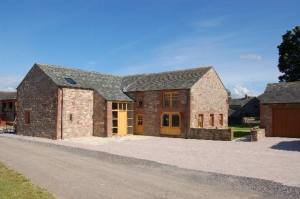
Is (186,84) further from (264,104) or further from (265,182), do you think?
(265,182)

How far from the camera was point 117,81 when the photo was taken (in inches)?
1481

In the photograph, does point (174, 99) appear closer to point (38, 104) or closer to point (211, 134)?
point (211, 134)

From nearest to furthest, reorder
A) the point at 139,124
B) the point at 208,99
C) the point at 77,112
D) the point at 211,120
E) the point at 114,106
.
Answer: the point at 77,112 → the point at 114,106 → the point at 208,99 → the point at 139,124 → the point at 211,120

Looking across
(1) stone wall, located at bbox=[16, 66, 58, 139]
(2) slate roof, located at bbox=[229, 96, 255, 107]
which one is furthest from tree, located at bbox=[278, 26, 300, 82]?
(1) stone wall, located at bbox=[16, 66, 58, 139]

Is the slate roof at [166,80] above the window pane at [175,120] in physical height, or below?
above

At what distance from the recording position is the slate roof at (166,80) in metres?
31.3

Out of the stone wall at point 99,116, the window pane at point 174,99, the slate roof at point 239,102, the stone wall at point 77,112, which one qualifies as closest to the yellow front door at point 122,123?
the stone wall at point 99,116

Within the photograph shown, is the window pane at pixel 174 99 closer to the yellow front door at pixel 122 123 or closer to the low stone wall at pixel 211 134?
the low stone wall at pixel 211 134

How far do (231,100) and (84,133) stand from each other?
46.4 metres

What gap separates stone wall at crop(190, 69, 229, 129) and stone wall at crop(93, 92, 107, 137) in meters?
8.05

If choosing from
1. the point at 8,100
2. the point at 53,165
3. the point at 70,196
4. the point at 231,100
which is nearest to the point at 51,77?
the point at 53,165

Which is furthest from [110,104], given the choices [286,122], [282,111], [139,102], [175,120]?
[286,122]

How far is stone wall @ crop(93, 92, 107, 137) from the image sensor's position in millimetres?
30156

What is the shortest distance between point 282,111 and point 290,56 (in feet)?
78.8
